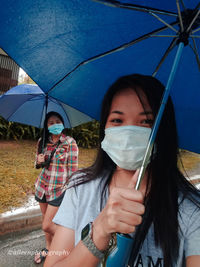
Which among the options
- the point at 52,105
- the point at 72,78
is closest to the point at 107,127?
the point at 72,78

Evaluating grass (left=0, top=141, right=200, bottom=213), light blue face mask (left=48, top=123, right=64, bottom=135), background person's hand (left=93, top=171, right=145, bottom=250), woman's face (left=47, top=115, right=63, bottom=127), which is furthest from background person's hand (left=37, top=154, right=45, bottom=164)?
background person's hand (left=93, top=171, right=145, bottom=250)

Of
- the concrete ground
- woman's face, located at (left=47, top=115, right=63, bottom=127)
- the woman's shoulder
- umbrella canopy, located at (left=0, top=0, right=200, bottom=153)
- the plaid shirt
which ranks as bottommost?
the concrete ground

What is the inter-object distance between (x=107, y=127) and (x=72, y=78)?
2.22 ft

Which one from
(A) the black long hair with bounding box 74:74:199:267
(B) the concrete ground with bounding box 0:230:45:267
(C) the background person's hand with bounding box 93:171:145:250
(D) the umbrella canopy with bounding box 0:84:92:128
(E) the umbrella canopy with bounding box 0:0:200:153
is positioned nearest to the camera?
(C) the background person's hand with bounding box 93:171:145:250

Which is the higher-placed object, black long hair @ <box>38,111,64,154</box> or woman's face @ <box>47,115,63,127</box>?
woman's face @ <box>47,115,63,127</box>

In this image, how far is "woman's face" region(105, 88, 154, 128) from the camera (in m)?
1.24

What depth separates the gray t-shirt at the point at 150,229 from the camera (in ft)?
3.27

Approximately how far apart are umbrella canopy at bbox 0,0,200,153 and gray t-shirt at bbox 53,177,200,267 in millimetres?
907

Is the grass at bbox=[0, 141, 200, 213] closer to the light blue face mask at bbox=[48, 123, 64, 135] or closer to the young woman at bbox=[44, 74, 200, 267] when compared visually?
the light blue face mask at bbox=[48, 123, 64, 135]

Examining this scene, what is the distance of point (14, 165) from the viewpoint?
5.40 m

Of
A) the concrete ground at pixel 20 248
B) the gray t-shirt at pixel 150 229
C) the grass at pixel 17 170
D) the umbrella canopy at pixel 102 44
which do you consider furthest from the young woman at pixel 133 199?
the grass at pixel 17 170

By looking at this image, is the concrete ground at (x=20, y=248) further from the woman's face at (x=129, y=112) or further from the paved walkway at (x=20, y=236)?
the woman's face at (x=129, y=112)

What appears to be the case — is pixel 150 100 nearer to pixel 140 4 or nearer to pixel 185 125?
pixel 140 4

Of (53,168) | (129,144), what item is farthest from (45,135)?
(129,144)
